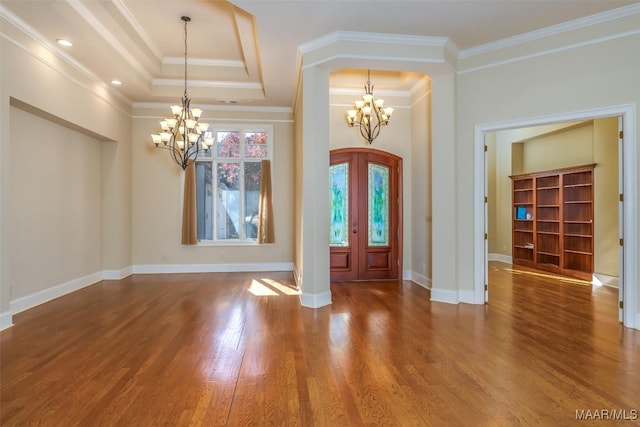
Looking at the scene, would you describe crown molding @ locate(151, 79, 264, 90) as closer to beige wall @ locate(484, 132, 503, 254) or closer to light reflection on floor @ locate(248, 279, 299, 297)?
light reflection on floor @ locate(248, 279, 299, 297)

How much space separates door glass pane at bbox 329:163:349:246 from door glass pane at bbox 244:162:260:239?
1.85m

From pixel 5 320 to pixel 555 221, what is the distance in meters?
9.65

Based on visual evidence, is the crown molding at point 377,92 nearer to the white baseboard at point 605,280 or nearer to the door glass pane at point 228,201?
the door glass pane at point 228,201

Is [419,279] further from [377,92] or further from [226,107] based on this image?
[226,107]

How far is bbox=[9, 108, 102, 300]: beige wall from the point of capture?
4570 mm

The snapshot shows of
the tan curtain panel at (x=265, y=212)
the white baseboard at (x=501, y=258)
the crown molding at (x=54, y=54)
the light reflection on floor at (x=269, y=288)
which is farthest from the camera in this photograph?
the white baseboard at (x=501, y=258)

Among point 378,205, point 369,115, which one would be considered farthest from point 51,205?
point 378,205

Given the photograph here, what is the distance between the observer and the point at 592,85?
13.6ft

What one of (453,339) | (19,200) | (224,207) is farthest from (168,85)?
(453,339)

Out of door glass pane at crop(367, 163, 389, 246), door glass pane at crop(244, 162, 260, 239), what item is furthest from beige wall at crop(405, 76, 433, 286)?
door glass pane at crop(244, 162, 260, 239)

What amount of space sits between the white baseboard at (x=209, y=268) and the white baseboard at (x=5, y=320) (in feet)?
10.7

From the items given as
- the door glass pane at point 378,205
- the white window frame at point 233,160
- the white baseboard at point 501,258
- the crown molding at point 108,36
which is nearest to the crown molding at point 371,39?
the door glass pane at point 378,205

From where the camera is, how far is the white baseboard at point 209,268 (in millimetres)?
7285

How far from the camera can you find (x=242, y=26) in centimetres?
453
